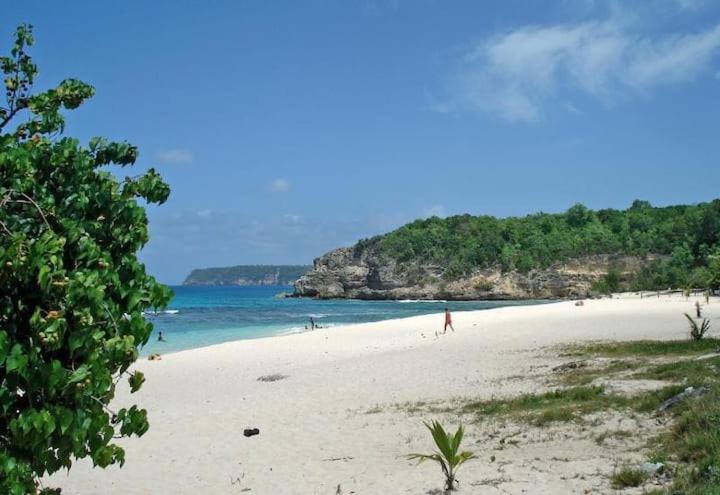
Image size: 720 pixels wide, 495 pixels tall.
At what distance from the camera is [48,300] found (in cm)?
324

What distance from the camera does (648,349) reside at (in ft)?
58.0

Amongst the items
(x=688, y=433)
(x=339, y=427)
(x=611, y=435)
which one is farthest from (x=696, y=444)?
(x=339, y=427)

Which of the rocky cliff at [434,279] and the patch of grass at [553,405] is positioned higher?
the rocky cliff at [434,279]

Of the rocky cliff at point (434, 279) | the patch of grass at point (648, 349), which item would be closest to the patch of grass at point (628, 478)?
the patch of grass at point (648, 349)

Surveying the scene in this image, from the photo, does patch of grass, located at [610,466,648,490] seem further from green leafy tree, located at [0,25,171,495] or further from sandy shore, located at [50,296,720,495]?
green leafy tree, located at [0,25,171,495]

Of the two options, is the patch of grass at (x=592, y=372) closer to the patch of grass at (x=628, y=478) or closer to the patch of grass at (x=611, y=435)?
the patch of grass at (x=611, y=435)

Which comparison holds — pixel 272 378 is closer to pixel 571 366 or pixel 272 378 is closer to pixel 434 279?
pixel 571 366

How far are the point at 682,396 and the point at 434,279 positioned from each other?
392 feet

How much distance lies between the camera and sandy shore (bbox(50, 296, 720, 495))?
27.5ft

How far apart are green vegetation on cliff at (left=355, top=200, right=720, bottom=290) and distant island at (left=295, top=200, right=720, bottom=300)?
0.22 meters

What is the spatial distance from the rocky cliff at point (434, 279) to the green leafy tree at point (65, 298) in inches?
4044

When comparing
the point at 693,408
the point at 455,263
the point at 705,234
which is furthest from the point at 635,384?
the point at 455,263

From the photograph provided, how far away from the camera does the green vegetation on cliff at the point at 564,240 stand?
94.8 metres

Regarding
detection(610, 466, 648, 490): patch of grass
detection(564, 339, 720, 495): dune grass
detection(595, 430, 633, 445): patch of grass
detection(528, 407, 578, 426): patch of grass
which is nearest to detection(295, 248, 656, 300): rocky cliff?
detection(564, 339, 720, 495): dune grass
